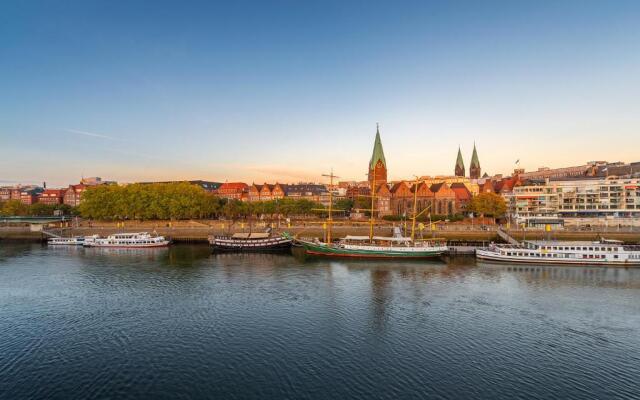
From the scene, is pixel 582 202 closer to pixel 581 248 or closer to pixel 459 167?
pixel 581 248

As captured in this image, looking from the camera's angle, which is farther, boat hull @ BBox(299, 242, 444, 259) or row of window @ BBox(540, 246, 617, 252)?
boat hull @ BBox(299, 242, 444, 259)

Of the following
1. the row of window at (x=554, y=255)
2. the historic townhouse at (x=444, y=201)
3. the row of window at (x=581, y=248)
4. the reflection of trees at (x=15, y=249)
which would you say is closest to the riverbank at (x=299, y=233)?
the reflection of trees at (x=15, y=249)

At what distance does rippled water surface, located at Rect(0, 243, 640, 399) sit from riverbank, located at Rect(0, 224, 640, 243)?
29.0 m

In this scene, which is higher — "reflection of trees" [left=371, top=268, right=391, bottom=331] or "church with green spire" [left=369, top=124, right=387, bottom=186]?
"church with green spire" [left=369, top=124, right=387, bottom=186]

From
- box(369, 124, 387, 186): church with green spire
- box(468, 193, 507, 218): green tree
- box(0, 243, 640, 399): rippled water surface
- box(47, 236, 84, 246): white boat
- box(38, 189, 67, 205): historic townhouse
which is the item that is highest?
box(369, 124, 387, 186): church with green spire

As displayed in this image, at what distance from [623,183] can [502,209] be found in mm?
26688

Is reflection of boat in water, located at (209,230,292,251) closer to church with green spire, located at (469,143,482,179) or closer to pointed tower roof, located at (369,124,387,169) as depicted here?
pointed tower roof, located at (369,124,387,169)

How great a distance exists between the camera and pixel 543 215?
329 feet

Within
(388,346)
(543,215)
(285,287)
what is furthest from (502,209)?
(388,346)

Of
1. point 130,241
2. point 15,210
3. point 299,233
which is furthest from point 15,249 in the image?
point 15,210

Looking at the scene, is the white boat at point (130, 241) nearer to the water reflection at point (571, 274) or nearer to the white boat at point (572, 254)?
the water reflection at point (571, 274)

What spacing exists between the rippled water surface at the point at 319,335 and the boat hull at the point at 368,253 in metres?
12.9

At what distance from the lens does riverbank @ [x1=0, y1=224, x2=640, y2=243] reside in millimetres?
77938

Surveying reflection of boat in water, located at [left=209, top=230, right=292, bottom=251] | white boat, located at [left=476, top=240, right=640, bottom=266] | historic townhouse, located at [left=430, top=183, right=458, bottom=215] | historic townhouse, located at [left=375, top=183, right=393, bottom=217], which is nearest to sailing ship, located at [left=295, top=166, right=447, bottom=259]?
reflection of boat in water, located at [left=209, top=230, right=292, bottom=251]
